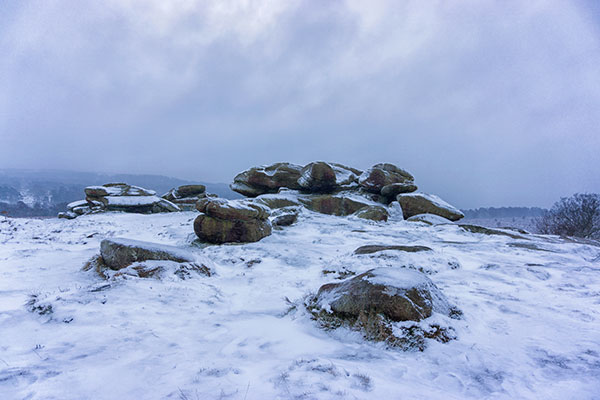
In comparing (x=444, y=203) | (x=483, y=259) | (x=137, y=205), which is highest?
(x=444, y=203)

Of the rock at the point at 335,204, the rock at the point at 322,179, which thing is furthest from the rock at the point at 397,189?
the rock at the point at 322,179

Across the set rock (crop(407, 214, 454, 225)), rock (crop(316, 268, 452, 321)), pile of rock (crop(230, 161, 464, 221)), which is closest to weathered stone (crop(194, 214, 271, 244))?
rock (crop(316, 268, 452, 321))

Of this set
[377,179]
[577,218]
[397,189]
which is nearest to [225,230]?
[397,189]


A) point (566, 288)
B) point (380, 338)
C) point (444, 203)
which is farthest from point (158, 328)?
point (444, 203)

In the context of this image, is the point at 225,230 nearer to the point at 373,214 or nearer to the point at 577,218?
the point at 373,214

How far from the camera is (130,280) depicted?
5.14 meters

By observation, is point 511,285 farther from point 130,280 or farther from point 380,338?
point 130,280

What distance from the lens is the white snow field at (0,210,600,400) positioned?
246 centimetres

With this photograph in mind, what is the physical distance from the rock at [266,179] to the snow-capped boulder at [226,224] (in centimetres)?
1332

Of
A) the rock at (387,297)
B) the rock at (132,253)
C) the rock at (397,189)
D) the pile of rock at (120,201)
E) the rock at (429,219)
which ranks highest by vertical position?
the rock at (397,189)

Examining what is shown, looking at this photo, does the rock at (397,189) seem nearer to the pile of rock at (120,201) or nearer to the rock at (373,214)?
the rock at (373,214)

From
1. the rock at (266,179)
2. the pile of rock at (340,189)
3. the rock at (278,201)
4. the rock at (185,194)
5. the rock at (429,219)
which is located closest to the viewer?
the rock at (429,219)

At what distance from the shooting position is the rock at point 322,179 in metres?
A: 21.0

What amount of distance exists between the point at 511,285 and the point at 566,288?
96cm
